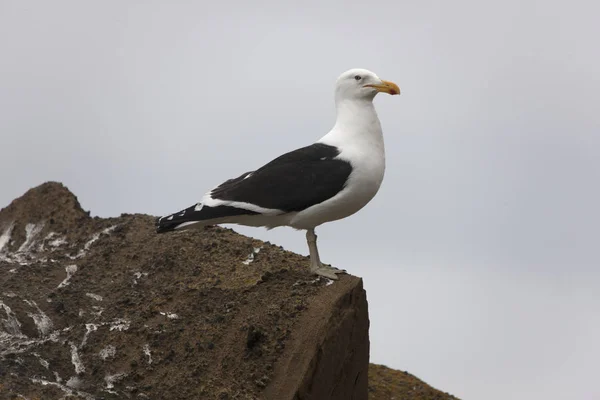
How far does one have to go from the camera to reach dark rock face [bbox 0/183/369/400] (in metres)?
12.6

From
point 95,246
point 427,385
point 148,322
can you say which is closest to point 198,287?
point 148,322

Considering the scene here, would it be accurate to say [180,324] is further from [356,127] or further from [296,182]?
[356,127]

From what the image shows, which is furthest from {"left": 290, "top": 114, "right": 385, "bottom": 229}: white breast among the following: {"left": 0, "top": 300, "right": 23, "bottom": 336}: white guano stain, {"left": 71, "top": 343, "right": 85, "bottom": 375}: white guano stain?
{"left": 0, "top": 300, "right": 23, "bottom": 336}: white guano stain

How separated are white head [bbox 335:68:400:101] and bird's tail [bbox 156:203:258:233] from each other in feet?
6.91

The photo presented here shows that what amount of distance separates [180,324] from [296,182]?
2.49m

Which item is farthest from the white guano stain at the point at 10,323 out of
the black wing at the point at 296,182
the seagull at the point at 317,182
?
the black wing at the point at 296,182

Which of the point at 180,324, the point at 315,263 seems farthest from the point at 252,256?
the point at 180,324

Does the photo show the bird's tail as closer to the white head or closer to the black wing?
the black wing

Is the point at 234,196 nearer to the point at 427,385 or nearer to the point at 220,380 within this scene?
the point at 220,380

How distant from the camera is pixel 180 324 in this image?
44.5 feet

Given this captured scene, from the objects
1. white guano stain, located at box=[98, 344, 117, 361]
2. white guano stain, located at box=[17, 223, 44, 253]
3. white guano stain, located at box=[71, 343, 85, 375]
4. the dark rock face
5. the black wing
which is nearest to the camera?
the dark rock face

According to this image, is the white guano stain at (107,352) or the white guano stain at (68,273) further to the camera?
the white guano stain at (68,273)

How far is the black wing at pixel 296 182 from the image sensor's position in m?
12.9

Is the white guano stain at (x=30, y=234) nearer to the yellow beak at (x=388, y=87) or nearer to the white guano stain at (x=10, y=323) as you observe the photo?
the white guano stain at (x=10, y=323)
